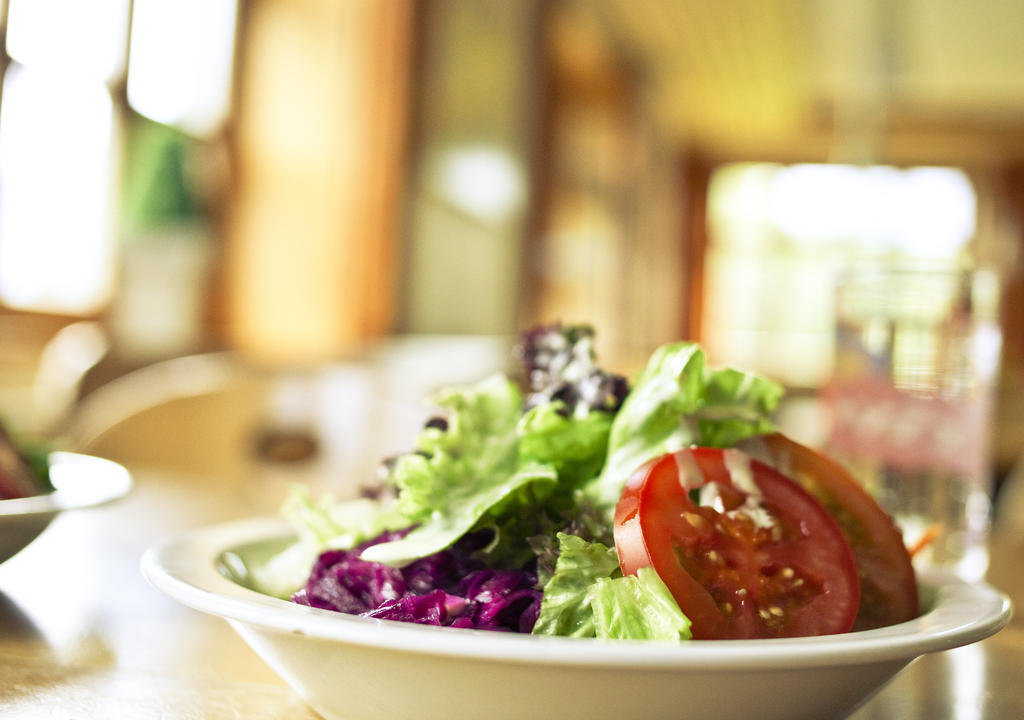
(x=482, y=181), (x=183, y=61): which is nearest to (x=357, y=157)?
(x=183, y=61)

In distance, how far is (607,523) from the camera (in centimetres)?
47

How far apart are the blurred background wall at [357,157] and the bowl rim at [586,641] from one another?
26.7 inches

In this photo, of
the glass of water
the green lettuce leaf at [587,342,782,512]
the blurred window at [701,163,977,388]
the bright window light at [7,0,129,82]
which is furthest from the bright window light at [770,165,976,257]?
the green lettuce leaf at [587,342,782,512]

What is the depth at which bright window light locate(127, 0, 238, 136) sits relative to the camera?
9.61ft

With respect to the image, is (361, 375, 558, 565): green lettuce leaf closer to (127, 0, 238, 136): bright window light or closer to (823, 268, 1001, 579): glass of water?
(823, 268, 1001, 579): glass of water

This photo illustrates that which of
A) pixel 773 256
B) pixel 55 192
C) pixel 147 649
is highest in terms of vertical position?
pixel 773 256

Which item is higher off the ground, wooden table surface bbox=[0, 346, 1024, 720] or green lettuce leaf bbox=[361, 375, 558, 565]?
green lettuce leaf bbox=[361, 375, 558, 565]

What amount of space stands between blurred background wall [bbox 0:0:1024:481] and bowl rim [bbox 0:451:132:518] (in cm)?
68

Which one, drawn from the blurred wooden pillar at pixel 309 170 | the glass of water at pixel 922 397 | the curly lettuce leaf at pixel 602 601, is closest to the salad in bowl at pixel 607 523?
the curly lettuce leaf at pixel 602 601

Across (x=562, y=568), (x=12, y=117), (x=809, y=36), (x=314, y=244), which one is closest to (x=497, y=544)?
(x=562, y=568)

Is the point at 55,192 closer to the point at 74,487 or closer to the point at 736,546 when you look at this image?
the point at 74,487

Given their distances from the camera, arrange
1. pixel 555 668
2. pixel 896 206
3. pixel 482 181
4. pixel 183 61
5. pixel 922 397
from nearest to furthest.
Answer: pixel 555 668 → pixel 922 397 → pixel 183 61 → pixel 482 181 → pixel 896 206

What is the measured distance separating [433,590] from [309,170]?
3051mm

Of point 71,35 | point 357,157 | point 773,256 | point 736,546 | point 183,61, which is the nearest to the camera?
point 736,546
